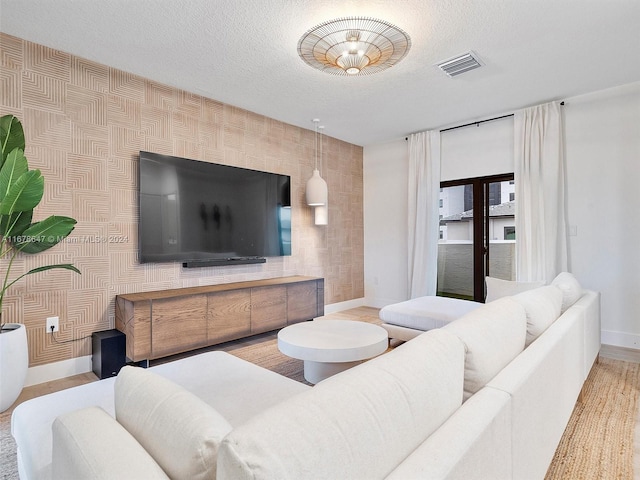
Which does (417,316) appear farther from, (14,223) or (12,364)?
(14,223)

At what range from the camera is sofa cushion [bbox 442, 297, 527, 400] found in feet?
3.43

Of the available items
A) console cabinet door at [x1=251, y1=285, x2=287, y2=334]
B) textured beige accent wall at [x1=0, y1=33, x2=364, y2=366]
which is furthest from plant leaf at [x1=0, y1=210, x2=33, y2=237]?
console cabinet door at [x1=251, y1=285, x2=287, y2=334]

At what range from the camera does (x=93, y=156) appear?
2943mm

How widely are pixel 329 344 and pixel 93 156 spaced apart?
2.48 m

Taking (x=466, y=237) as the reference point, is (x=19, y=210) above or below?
above

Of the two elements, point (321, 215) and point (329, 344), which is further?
point (321, 215)

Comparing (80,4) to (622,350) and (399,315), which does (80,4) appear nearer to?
(399,315)

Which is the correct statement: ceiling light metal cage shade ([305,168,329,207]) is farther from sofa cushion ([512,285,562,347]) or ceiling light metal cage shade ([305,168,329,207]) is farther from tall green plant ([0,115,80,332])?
sofa cushion ([512,285,562,347])

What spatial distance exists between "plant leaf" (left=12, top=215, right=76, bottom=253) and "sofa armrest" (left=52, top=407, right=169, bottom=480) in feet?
6.37

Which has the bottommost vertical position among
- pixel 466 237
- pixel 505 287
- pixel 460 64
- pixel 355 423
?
pixel 505 287

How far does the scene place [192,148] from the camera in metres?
3.61

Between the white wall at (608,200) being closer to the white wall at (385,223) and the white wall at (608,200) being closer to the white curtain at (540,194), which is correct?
the white curtain at (540,194)

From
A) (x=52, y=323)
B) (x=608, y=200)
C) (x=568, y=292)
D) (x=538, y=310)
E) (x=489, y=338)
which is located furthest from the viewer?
(x=608, y=200)

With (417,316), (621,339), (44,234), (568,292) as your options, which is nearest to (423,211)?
(417,316)
